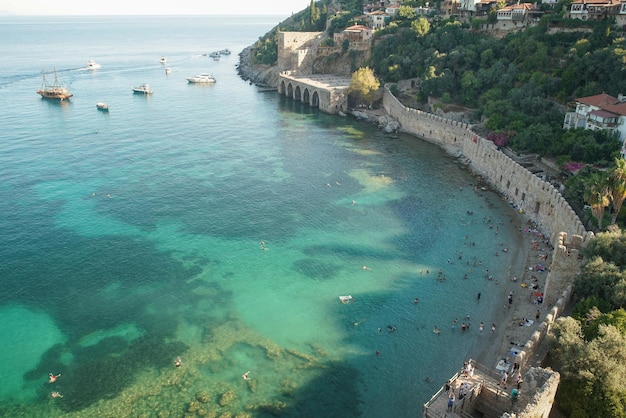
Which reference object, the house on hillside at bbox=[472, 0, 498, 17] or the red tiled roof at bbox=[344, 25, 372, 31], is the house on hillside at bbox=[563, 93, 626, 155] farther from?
the red tiled roof at bbox=[344, 25, 372, 31]

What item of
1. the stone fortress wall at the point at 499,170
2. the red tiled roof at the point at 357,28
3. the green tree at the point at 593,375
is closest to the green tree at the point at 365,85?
the stone fortress wall at the point at 499,170

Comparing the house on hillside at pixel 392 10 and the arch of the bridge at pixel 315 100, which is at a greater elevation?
the house on hillside at pixel 392 10

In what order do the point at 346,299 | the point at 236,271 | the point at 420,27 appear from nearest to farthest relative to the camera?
the point at 346,299 → the point at 236,271 → the point at 420,27

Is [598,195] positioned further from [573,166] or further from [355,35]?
[355,35]

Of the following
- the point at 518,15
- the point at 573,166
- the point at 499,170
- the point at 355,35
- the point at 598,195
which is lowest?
the point at 499,170

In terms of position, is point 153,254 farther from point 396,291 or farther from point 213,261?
point 396,291

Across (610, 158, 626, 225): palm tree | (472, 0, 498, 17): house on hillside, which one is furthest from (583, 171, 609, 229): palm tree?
(472, 0, 498, 17): house on hillside

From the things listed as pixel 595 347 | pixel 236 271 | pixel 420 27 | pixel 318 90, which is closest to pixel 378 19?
pixel 420 27

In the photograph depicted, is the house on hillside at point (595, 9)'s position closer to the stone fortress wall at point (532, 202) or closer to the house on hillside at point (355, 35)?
the stone fortress wall at point (532, 202)
